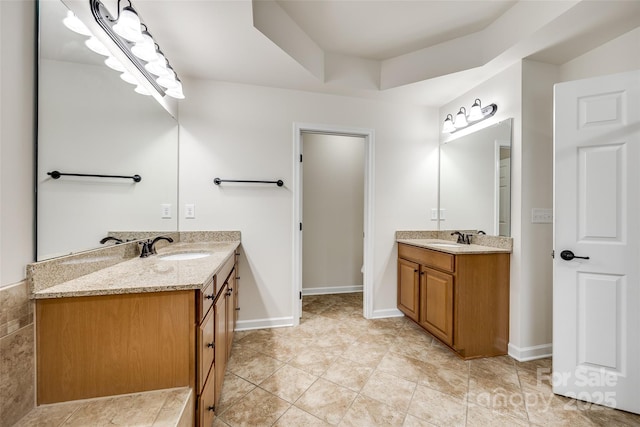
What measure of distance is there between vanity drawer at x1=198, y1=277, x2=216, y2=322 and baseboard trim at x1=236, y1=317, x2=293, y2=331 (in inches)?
52.5

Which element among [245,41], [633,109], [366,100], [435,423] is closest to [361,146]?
[366,100]

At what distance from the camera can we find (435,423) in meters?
1.37

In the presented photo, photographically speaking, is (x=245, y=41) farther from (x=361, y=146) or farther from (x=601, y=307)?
(x=601, y=307)

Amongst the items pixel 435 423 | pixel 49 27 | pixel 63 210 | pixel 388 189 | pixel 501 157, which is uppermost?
pixel 49 27

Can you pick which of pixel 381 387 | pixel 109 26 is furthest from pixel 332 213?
pixel 109 26

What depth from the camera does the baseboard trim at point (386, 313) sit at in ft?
9.05

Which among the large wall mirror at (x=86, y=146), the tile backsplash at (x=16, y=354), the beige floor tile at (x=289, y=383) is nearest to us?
the tile backsplash at (x=16, y=354)

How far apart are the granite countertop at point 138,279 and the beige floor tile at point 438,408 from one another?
4.56ft

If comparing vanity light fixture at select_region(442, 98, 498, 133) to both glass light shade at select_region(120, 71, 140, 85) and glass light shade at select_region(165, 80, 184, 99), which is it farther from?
glass light shade at select_region(120, 71, 140, 85)

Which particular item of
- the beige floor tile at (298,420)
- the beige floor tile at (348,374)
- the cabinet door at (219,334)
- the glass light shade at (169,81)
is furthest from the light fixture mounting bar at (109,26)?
the beige floor tile at (348,374)

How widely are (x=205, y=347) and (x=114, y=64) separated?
1.57m

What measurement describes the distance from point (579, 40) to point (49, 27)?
9.90 ft

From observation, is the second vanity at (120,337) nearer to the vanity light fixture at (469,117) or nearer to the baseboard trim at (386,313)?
the baseboard trim at (386,313)

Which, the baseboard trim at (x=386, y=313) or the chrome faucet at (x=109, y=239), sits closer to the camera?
the chrome faucet at (x=109, y=239)
